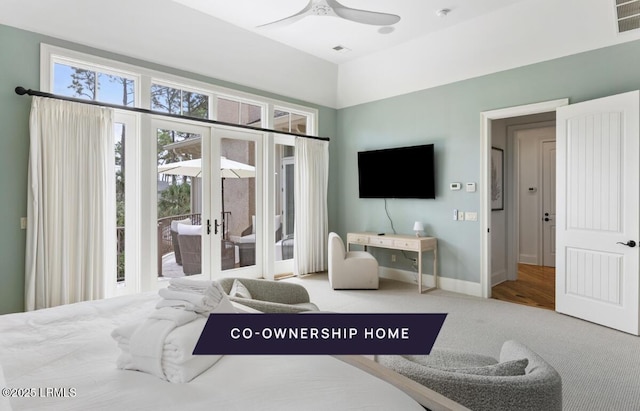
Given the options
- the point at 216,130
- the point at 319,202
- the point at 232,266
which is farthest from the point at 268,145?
the point at 232,266

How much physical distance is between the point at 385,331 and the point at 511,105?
4.09 m

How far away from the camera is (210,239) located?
4789 millimetres

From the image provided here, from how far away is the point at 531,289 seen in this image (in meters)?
5.12

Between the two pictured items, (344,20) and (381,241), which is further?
(381,241)

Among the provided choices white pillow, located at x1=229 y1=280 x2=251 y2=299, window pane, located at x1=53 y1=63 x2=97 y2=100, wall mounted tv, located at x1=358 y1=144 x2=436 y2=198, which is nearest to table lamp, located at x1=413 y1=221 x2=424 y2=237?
wall mounted tv, located at x1=358 y1=144 x2=436 y2=198

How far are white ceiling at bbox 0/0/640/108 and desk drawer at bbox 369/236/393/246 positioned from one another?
2265 mm

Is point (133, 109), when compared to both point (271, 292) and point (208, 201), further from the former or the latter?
point (271, 292)

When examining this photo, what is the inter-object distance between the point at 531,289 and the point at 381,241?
224cm

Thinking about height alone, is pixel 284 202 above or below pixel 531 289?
above

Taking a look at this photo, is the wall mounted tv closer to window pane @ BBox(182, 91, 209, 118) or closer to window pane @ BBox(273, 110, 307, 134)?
window pane @ BBox(273, 110, 307, 134)

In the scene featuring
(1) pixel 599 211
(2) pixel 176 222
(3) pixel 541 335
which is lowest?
(3) pixel 541 335

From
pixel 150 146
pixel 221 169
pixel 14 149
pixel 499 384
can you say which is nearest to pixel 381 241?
pixel 221 169

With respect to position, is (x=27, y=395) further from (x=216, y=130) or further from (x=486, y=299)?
(x=486, y=299)

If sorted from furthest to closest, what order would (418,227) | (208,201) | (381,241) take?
(381,241) → (418,227) → (208,201)
